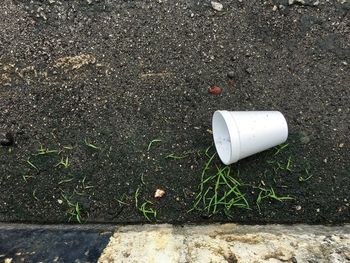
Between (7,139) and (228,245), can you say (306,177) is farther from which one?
(7,139)

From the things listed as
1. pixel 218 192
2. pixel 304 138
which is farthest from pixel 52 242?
pixel 304 138

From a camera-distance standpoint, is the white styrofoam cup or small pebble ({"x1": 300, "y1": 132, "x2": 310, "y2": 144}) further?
small pebble ({"x1": 300, "y1": 132, "x2": 310, "y2": 144})

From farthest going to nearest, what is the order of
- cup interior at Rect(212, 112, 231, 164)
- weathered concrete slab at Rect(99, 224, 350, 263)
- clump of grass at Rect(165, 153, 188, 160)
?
clump of grass at Rect(165, 153, 188, 160) → cup interior at Rect(212, 112, 231, 164) → weathered concrete slab at Rect(99, 224, 350, 263)

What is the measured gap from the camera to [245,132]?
221 centimetres

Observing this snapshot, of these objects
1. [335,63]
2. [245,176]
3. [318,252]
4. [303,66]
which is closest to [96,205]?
[245,176]

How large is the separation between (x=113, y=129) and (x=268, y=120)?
888 mm

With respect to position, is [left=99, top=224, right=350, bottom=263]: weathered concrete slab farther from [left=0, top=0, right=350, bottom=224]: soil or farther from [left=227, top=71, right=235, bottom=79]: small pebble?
[left=227, top=71, right=235, bottom=79]: small pebble

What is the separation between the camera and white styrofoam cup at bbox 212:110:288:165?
2.20m

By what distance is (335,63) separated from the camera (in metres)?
2.53

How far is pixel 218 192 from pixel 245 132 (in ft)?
1.42

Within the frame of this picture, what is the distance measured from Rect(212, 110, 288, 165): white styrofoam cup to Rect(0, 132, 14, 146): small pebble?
3.87ft

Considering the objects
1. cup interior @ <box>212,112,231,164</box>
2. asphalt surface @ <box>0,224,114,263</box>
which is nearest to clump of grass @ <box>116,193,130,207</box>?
asphalt surface @ <box>0,224,114,263</box>

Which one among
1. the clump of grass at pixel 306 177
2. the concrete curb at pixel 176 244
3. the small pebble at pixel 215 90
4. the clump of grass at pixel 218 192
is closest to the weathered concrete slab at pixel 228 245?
the concrete curb at pixel 176 244

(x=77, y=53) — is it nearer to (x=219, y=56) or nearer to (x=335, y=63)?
(x=219, y=56)
